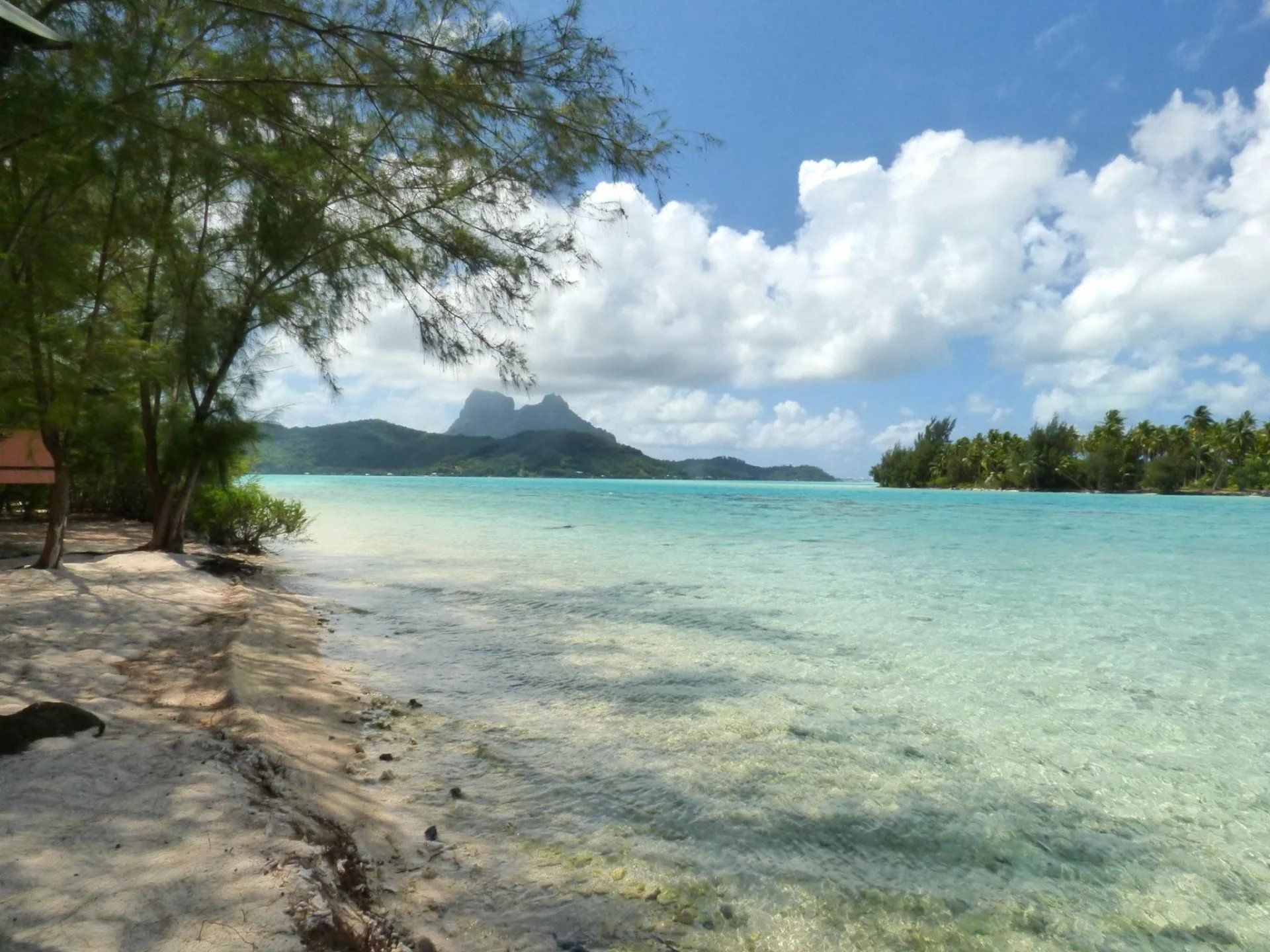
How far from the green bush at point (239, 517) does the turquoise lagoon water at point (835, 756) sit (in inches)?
98.5

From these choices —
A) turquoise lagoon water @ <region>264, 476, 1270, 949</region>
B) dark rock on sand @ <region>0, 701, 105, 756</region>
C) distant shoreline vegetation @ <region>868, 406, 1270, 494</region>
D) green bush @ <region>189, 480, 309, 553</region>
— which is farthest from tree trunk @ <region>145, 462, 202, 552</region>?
distant shoreline vegetation @ <region>868, 406, 1270, 494</region>

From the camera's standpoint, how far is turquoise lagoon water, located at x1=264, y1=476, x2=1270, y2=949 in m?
2.69

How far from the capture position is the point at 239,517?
1323 cm

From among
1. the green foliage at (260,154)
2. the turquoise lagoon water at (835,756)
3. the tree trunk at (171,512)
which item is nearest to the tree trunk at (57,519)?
the green foliage at (260,154)

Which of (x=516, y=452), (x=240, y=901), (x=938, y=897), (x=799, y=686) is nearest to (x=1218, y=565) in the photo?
(x=799, y=686)

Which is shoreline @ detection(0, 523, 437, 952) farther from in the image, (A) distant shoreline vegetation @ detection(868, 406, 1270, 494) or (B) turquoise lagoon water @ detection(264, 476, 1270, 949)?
(A) distant shoreline vegetation @ detection(868, 406, 1270, 494)

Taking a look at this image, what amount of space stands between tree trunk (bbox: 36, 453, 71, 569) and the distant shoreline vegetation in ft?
270

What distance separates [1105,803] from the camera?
12.1 ft

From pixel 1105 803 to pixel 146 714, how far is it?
5.03 meters

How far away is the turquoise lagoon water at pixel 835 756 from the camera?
8.82 feet

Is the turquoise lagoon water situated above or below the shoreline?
below

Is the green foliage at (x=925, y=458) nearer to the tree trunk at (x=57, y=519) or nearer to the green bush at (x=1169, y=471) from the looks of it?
the green bush at (x=1169, y=471)

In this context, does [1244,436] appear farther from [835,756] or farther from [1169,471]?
[835,756]

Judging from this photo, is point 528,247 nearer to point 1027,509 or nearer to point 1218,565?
point 1218,565
